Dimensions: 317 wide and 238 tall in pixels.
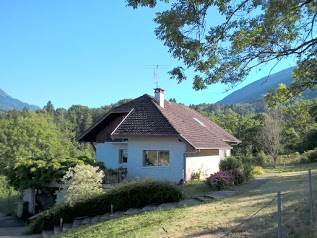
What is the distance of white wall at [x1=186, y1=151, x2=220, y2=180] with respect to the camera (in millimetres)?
21973

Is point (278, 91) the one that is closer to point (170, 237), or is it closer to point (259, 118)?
point (170, 237)

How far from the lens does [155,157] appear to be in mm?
22531

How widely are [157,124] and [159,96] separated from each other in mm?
3587

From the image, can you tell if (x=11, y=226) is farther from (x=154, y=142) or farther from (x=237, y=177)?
(x=237, y=177)

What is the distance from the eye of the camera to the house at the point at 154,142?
70.9 feet

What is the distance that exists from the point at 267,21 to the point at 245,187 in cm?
1024

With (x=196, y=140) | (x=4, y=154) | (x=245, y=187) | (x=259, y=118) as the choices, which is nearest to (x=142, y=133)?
(x=196, y=140)

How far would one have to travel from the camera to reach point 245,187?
54.8 feet

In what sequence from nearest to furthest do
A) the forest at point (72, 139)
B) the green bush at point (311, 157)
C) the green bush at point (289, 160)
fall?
1. the forest at point (72, 139)
2. the green bush at point (311, 157)
3. the green bush at point (289, 160)

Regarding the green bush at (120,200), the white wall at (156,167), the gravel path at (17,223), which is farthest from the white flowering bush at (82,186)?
the white wall at (156,167)

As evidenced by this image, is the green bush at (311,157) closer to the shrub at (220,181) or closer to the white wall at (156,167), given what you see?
the white wall at (156,167)

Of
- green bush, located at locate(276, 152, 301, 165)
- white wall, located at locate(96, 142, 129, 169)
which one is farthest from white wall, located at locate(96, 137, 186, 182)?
green bush, located at locate(276, 152, 301, 165)

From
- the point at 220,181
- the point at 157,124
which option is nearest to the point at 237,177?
the point at 220,181

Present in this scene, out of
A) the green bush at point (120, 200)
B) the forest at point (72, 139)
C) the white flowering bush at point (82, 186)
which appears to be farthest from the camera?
the forest at point (72, 139)
